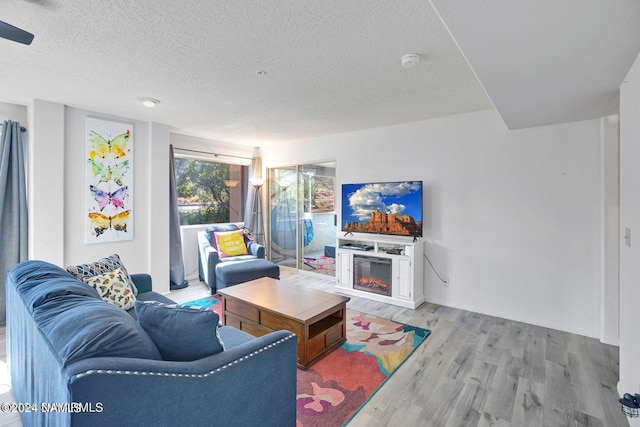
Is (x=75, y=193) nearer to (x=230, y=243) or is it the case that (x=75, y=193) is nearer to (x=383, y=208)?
(x=230, y=243)

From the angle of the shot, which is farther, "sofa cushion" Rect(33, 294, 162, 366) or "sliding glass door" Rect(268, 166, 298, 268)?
"sliding glass door" Rect(268, 166, 298, 268)

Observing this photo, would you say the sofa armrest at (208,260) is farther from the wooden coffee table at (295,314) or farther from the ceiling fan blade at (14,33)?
the ceiling fan blade at (14,33)

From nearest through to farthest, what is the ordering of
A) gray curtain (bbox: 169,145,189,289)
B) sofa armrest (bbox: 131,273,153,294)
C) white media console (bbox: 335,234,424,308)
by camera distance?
sofa armrest (bbox: 131,273,153,294)
white media console (bbox: 335,234,424,308)
gray curtain (bbox: 169,145,189,289)

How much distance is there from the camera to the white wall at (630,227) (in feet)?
5.50

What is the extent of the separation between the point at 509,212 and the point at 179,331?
354 cm

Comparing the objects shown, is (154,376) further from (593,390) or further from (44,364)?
(593,390)

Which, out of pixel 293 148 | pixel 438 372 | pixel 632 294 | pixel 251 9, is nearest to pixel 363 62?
pixel 251 9

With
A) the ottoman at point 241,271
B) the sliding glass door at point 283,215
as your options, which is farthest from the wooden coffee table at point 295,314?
the sliding glass door at point 283,215

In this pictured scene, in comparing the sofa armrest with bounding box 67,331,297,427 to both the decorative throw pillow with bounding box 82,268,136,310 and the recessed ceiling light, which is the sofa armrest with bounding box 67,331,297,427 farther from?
the recessed ceiling light

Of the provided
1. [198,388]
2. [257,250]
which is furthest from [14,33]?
[257,250]

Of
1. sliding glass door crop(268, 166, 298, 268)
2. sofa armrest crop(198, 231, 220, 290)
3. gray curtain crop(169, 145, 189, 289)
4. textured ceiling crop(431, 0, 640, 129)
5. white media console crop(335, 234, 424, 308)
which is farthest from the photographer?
sliding glass door crop(268, 166, 298, 268)

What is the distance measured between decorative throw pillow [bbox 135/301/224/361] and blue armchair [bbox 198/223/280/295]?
8.66 ft

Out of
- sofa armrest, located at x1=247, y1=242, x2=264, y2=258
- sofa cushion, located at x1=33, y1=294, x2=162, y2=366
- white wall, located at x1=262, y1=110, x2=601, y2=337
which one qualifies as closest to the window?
sofa armrest, located at x1=247, y1=242, x2=264, y2=258

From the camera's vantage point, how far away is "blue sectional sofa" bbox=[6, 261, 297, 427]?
36.9 inches
